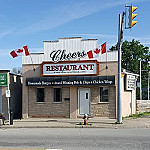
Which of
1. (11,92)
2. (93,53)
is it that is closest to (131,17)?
(93,53)

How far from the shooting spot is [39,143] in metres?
12.3

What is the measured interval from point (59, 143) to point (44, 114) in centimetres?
1089

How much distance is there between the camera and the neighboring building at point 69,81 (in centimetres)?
2178

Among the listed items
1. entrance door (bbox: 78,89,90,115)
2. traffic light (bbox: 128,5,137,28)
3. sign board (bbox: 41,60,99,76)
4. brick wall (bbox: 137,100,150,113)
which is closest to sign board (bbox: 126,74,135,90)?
brick wall (bbox: 137,100,150,113)

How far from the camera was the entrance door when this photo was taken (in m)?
22.3

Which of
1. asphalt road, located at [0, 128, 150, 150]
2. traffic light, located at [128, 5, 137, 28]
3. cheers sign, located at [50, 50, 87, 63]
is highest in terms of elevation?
traffic light, located at [128, 5, 137, 28]

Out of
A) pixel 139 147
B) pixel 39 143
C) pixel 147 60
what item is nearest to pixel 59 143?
pixel 39 143

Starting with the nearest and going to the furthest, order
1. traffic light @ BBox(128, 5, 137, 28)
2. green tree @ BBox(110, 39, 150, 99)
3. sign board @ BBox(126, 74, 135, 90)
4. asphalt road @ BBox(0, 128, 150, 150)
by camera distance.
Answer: asphalt road @ BBox(0, 128, 150, 150)
traffic light @ BBox(128, 5, 137, 28)
sign board @ BBox(126, 74, 135, 90)
green tree @ BBox(110, 39, 150, 99)

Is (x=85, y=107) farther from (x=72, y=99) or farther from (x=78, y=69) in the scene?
(x=78, y=69)

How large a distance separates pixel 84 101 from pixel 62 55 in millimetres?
3903

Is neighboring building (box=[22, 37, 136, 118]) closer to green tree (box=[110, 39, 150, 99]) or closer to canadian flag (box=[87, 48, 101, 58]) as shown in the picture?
canadian flag (box=[87, 48, 101, 58])

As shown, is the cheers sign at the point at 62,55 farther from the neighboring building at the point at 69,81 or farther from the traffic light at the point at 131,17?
the traffic light at the point at 131,17

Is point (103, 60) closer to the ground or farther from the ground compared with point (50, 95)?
farther from the ground

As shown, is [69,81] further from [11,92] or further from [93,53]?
[11,92]
